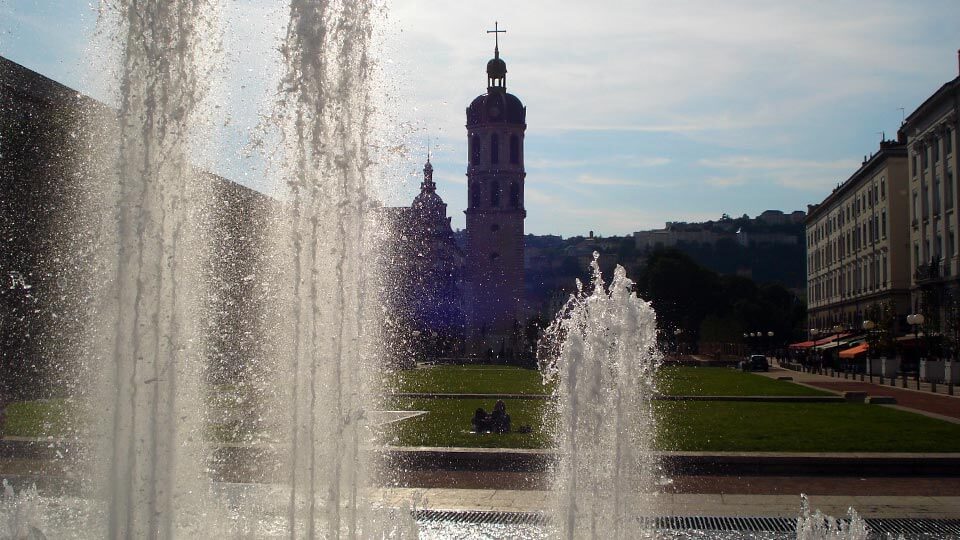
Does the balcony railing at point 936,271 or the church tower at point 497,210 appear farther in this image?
the church tower at point 497,210

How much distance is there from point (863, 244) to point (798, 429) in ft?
169

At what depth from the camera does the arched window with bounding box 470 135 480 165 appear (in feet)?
258

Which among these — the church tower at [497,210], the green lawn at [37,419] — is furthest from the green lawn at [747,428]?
the church tower at [497,210]

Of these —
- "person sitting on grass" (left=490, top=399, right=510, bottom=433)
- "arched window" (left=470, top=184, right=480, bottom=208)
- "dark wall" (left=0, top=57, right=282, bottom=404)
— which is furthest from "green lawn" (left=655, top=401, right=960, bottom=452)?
"arched window" (left=470, top=184, right=480, bottom=208)

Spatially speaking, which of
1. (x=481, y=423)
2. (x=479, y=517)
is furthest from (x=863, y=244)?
(x=479, y=517)

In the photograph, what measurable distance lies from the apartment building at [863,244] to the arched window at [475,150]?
27.8m

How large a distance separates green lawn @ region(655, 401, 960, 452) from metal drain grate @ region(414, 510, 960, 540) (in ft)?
13.0

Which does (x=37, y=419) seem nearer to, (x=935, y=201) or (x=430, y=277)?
(x=935, y=201)

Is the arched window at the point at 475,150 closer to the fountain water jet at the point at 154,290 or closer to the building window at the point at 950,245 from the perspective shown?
the building window at the point at 950,245

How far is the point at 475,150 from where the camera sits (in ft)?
259

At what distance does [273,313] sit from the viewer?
9289 millimetres

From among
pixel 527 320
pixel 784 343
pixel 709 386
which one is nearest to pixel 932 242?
pixel 709 386

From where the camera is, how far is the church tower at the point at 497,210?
78188 mm

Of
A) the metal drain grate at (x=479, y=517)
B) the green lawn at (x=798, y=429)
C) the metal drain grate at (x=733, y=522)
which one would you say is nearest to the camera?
the metal drain grate at (x=733, y=522)
